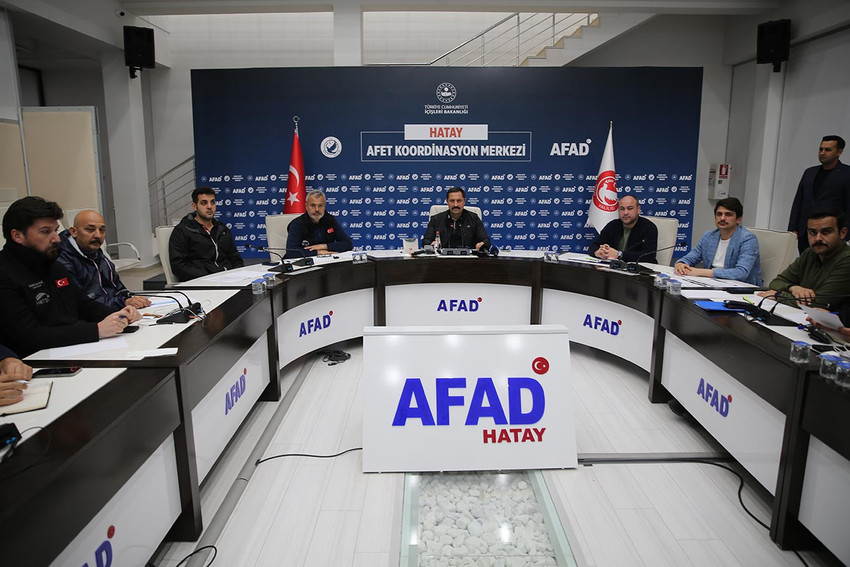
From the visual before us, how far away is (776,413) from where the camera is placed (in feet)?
5.89

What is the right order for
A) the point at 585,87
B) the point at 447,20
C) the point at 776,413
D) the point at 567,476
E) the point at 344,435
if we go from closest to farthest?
1. the point at 776,413
2. the point at 567,476
3. the point at 344,435
4. the point at 585,87
5. the point at 447,20

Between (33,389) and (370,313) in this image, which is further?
(370,313)

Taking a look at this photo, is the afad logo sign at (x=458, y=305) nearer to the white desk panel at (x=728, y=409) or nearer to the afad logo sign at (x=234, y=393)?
the white desk panel at (x=728, y=409)

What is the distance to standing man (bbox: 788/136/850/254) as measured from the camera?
381 centimetres

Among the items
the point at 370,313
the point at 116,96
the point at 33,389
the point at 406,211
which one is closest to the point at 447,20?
the point at 406,211

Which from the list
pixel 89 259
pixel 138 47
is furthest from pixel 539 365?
pixel 138 47

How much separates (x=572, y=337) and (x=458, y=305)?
2.77 feet

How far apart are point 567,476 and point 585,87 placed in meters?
4.69

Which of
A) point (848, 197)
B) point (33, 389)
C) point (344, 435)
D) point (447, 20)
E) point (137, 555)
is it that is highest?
A: point (447, 20)

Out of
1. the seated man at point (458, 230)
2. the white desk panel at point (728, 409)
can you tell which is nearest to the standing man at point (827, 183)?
the white desk panel at point (728, 409)

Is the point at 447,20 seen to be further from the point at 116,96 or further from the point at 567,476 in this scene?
the point at 567,476

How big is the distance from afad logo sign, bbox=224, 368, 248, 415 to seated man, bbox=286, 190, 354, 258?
160 centimetres

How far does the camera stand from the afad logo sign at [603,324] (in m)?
3.31

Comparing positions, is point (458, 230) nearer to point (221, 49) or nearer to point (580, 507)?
point (580, 507)
